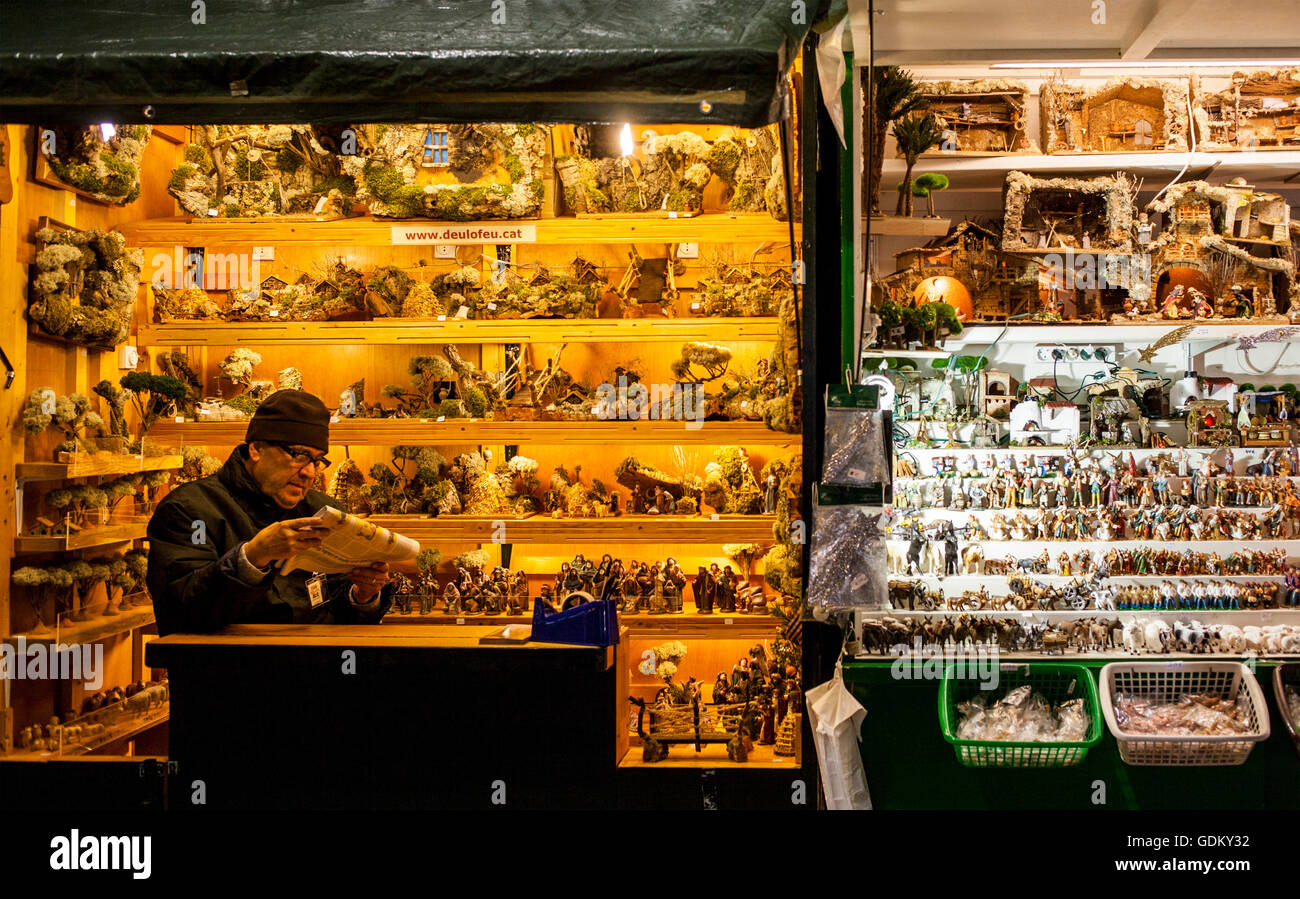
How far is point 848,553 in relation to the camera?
3502 mm

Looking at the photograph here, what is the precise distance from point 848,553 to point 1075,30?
7.16 feet

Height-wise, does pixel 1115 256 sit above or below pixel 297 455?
above

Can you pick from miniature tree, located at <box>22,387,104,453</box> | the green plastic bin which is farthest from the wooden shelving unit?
the green plastic bin

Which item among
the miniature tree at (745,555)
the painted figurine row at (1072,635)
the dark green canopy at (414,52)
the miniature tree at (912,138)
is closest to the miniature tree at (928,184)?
the miniature tree at (912,138)

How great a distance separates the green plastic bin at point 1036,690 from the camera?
11.4 ft

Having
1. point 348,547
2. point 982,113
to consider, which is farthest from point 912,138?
point 348,547

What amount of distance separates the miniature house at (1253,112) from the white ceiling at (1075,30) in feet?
1.25

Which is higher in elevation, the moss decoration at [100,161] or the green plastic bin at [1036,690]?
the moss decoration at [100,161]

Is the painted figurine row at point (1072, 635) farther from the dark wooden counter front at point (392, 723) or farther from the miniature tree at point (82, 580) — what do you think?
the miniature tree at point (82, 580)

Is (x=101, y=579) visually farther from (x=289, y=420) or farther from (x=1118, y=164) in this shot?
(x=1118, y=164)

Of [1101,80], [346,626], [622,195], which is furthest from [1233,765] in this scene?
[622,195]

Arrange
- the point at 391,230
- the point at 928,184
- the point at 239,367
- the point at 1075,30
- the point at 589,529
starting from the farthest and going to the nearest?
the point at 239,367
the point at 391,230
the point at 589,529
the point at 928,184
the point at 1075,30
